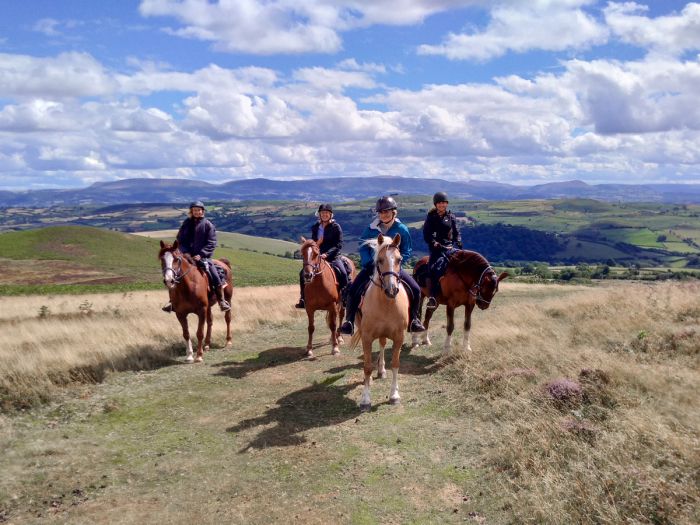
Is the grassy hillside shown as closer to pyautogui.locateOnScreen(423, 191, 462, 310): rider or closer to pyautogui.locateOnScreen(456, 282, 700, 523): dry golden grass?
pyautogui.locateOnScreen(423, 191, 462, 310): rider

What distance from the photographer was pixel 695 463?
17.7 feet

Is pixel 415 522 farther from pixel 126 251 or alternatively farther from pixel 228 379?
pixel 126 251

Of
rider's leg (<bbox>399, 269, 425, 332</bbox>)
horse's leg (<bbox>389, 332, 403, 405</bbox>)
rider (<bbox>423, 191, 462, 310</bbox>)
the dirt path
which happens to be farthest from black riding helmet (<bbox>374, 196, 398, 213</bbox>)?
the dirt path

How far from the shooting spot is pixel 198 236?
15.1m

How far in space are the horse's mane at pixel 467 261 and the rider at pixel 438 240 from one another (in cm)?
25

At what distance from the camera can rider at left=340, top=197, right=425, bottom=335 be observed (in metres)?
10.5

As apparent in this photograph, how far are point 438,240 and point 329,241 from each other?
3.26 m

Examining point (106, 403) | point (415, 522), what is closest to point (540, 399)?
point (415, 522)

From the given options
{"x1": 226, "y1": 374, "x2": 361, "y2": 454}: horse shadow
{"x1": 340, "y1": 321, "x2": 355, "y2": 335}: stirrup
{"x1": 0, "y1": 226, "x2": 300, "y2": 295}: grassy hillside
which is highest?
{"x1": 340, "y1": 321, "x2": 355, "y2": 335}: stirrup

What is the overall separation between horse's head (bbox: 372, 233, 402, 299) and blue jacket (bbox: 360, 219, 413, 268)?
4.11 feet

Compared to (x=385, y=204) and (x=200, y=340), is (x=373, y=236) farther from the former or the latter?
(x=200, y=340)

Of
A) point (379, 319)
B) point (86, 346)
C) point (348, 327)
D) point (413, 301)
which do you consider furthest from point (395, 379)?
point (86, 346)

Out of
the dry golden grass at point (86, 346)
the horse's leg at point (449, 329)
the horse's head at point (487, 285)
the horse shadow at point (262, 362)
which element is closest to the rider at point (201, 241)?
the dry golden grass at point (86, 346)

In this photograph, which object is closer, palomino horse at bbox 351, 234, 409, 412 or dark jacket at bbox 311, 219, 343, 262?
palomino horse at bbox 351, 234, 409, 412
